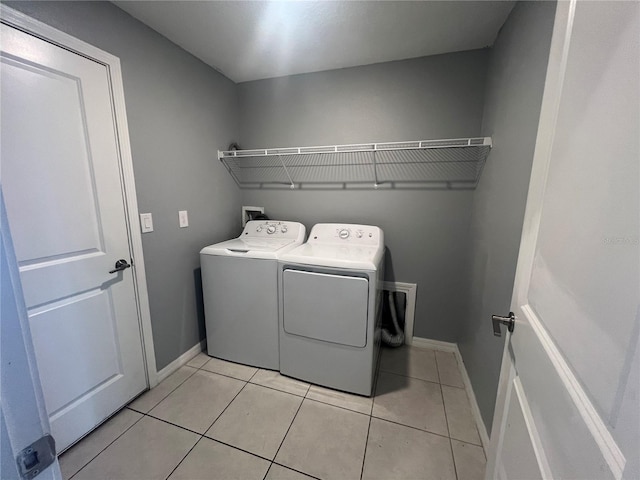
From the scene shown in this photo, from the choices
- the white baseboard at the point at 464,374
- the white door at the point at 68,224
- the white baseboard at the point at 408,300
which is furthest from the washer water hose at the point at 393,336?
the white door at the point at 68,224

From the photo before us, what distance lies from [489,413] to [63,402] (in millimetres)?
2198

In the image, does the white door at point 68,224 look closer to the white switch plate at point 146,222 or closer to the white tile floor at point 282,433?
the white switch plate at point 146,222

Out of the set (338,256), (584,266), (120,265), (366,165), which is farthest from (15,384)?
(366,165)

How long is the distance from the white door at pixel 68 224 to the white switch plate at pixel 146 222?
105 mm

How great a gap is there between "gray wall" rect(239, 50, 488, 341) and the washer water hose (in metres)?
0.18

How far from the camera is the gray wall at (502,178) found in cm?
107

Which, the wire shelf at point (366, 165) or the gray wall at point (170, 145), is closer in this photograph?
the gray wall at point (170, 145)

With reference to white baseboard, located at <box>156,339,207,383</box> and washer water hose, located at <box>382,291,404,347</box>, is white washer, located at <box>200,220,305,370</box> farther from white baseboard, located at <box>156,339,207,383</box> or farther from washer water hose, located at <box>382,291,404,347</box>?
washer water hose, located at <box>382,291,404,347</box>

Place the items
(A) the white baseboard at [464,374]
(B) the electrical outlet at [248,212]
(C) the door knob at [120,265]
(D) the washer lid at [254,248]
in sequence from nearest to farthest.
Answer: (A) the white baseboard at [464,374] < (C) the door knob at [120,265] < (D) the washer lid at [254,248] < (B) the electrical outlet at [248,212]

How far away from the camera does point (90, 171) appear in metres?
1.32

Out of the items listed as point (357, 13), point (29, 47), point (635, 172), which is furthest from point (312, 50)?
point (635, 172)

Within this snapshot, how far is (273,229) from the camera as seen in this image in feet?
7.32

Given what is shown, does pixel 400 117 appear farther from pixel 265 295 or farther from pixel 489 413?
pixel 489 413

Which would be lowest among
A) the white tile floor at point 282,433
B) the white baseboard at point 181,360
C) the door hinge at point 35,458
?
the white tile floor at point 282,433
